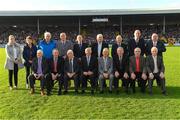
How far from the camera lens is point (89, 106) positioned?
9266 mm

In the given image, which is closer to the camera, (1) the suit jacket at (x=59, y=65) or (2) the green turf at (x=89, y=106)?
(2) the green turf at (x=89, y=106)

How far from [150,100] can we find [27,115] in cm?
313

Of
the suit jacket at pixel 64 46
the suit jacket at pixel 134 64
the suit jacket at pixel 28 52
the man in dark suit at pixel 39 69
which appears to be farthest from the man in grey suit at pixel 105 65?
the suit jacket at pixel 28 52

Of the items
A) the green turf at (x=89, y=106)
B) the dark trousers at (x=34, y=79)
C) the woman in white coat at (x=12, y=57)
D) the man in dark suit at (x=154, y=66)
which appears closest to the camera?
the green turf at (x=89, y=106)

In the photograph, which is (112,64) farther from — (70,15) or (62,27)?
(62,27)

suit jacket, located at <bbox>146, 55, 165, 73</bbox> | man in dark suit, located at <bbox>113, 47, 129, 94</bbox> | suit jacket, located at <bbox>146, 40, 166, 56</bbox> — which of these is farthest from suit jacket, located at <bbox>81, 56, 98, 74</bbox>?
suit jacket, located at <bbox>146, 40, 166, 56</bbox>

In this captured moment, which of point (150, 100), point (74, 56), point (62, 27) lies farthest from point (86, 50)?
point (62, 27)

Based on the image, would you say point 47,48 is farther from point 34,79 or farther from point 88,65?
point 88,65

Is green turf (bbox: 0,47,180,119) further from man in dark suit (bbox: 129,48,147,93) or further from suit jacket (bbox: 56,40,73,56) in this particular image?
suit jacket (bbox: 56,40,73,56)

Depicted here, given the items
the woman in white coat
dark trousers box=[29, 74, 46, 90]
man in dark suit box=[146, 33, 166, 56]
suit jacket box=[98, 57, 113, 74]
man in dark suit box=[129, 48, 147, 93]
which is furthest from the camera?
the woman in white coat

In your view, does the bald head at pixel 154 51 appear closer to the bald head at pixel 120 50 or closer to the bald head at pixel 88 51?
the bald head at pixel 120 50

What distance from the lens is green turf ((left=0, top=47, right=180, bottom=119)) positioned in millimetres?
8586

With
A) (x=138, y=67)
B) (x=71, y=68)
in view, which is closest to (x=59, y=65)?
(x=71, y=68)

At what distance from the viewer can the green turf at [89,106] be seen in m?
8.59
